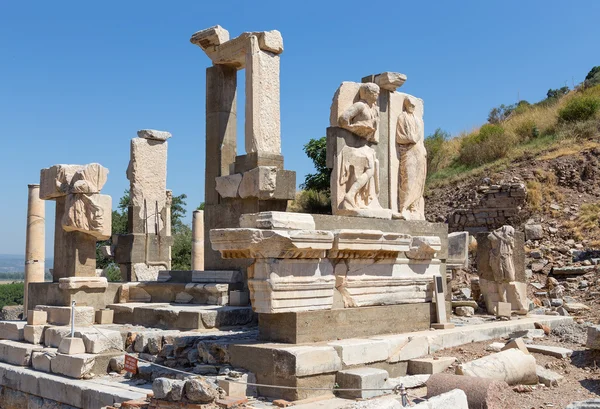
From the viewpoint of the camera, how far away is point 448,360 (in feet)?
22.1

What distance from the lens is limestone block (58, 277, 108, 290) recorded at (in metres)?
8.73

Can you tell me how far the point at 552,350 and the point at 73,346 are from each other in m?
5.44

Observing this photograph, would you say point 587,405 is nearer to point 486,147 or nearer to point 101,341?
point 101,341

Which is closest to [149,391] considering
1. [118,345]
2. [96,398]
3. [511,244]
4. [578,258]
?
[96,398]

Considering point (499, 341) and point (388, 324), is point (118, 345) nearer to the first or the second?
point (388, 324)

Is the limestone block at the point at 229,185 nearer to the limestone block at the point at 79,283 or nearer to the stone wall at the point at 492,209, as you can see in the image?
the limestone block at the point at 79,283

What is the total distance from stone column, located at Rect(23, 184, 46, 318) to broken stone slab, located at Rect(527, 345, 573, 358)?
997cm

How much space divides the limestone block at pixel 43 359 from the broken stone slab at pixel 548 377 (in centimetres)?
534

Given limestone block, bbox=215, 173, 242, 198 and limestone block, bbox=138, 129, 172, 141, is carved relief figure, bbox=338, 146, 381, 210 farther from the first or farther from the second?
limestone block, bbox=138, 129, 172, 141

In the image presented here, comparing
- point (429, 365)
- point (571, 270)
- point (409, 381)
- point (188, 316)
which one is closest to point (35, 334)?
point (188, 316)

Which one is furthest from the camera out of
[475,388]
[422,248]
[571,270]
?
[571,270]

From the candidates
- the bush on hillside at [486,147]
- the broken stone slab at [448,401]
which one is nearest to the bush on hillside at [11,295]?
the bush on hillside at [486,147]

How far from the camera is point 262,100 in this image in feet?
31.6

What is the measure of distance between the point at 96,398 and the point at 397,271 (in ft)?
11.8
